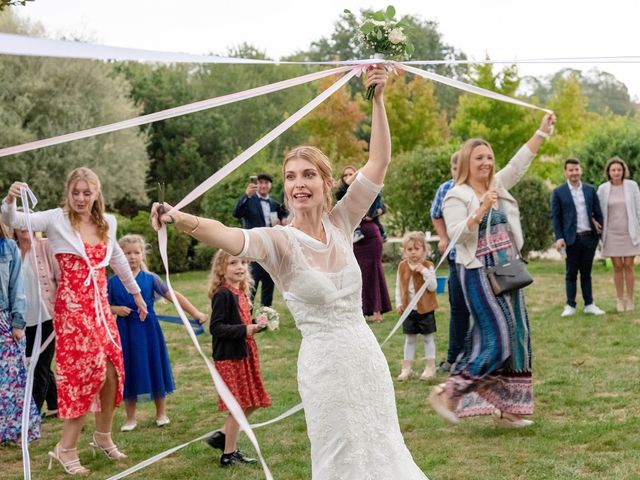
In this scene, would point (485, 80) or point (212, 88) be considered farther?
point (212, 88)

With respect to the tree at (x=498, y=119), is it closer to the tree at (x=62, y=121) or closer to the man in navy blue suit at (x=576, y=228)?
the tree at (x=62, y=121)

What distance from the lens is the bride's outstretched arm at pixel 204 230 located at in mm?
3582

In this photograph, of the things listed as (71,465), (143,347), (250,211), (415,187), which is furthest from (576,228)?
(415,187)

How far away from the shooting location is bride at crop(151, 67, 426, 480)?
392cm

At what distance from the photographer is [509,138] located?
30.5 meters

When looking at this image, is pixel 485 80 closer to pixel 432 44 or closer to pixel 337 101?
pixel 337 101

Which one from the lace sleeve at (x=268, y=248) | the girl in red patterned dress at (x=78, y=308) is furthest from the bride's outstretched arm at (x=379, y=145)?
the girl in red patterned dress at (x=78, y=308)

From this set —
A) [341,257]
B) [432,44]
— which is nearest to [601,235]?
[341,257]

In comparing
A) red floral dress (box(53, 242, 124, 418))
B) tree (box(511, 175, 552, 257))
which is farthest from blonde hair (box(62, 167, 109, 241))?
tree (box(511, 175, 552, 257))

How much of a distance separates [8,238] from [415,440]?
139 inches

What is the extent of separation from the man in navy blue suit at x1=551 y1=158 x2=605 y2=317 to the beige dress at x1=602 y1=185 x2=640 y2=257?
28cm

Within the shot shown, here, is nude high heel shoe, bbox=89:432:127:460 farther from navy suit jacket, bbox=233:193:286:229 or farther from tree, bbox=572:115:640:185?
tree, bbox=572:115:640:185

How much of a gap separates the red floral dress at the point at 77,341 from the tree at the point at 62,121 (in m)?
24.6

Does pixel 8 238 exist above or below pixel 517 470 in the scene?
above
